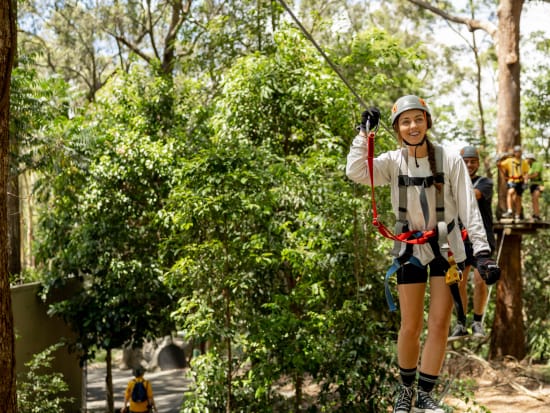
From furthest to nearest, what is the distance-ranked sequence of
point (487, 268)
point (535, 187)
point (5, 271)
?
point (535, 187) → point (5, 271) → point (487, 268)

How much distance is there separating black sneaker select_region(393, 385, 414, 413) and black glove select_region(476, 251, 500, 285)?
30.3 inches

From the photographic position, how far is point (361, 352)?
791 cm

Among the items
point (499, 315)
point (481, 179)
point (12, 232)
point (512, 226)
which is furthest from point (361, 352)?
point (12, 232)

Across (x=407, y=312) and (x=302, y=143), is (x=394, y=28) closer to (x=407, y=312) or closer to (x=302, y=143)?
(x=302, y=143)

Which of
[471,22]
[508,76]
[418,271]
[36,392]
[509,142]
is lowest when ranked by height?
[36,392]

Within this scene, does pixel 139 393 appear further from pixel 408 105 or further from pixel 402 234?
pixel 408 105

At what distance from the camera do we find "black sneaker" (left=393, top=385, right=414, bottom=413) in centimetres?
351

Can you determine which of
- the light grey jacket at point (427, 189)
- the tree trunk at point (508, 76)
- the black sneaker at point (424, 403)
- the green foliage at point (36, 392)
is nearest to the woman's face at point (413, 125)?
the light grey jacket at point (427, 189)

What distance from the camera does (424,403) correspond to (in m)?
3.44

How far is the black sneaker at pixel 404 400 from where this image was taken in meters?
3.51

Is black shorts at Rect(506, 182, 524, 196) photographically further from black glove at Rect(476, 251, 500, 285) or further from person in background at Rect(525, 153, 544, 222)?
black glove at Rect(476, 251, 500, 285)

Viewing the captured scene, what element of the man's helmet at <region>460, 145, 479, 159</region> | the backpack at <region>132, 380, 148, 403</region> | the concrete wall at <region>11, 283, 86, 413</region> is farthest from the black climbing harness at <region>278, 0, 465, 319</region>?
the concrete wall at <region>11, 283, 86, 413</region>

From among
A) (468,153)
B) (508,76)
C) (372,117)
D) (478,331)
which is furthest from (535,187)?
(372,117)

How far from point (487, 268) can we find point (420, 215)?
45 centimetres
